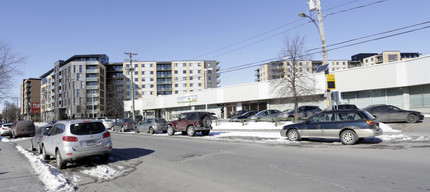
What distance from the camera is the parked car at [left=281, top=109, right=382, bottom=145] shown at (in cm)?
1149

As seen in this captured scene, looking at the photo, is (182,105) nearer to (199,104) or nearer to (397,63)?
(199,104)

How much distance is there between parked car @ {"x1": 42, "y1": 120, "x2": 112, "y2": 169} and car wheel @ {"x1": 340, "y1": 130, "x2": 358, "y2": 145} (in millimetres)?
9984

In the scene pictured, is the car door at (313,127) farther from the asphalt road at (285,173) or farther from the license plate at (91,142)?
the license plate at (91,142)

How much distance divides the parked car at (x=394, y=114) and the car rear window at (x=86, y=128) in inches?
733

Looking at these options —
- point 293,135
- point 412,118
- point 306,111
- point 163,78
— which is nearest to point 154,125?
point 293,135

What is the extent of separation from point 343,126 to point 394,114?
9.70 metres

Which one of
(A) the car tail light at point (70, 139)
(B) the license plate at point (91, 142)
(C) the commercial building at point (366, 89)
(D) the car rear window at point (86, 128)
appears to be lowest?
(B) the license plate at point (91, 142)

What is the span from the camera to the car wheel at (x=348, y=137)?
11.6 meters

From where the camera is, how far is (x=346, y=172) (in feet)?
21.7

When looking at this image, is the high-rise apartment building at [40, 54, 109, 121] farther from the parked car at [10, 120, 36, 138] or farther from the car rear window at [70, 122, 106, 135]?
the car rear window at [70, 122, 106, 135]

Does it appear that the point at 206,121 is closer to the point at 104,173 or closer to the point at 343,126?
the point at 343,126

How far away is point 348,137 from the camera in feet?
38.8

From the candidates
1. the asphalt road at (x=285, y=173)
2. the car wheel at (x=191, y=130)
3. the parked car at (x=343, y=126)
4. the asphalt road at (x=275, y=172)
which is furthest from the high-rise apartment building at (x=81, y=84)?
the asphalt road at (x=285, y=173)

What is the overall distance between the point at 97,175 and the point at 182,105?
44318 millimetres
